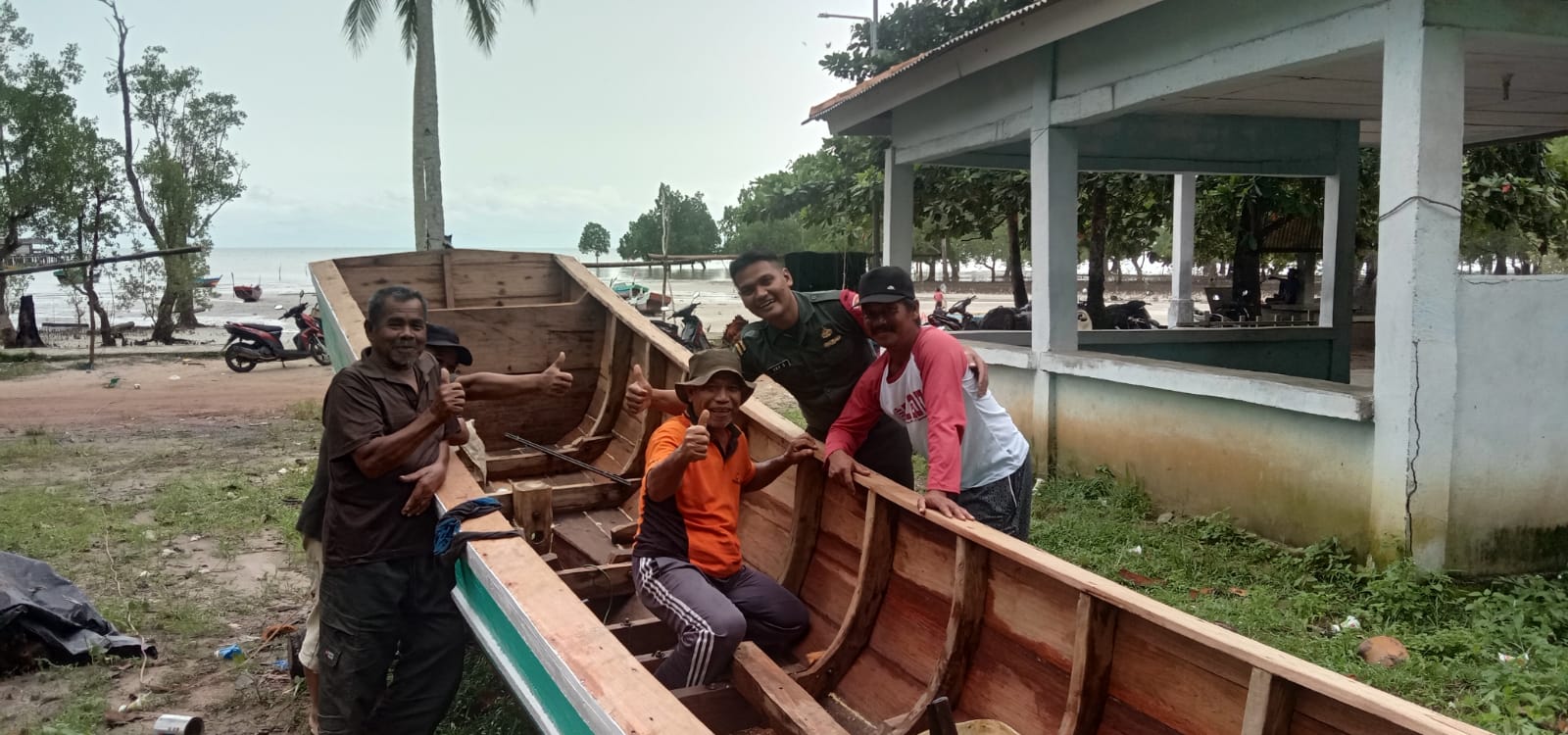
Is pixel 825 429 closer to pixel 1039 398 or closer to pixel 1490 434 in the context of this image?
pixel 1490 434

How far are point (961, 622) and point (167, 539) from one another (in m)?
5.72

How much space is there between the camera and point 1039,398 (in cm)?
784

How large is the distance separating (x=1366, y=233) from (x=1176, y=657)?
1476cm

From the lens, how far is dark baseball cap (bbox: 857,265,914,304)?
11.3 ft

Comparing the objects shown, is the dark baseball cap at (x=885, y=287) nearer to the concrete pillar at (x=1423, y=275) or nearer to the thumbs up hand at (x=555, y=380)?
the thumbs up hand at (x=555, y=380)

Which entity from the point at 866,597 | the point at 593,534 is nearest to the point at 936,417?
the point at 866,597

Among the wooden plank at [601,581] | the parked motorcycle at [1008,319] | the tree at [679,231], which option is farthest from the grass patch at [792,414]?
the tree at [679,231]

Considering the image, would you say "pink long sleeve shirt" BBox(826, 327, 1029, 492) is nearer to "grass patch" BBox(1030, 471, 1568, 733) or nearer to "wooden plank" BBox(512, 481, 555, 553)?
"wooden plank" BBox(512, 481, 555, 553)

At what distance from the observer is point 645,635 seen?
385cm

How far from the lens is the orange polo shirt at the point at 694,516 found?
3.50m

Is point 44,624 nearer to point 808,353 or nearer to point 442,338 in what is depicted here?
point 442,338

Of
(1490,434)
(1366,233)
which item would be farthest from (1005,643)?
(1366,233)

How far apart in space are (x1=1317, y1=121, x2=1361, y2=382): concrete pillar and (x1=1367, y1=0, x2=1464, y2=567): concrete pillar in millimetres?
4932

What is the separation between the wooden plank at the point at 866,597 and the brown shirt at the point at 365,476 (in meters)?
1.49
